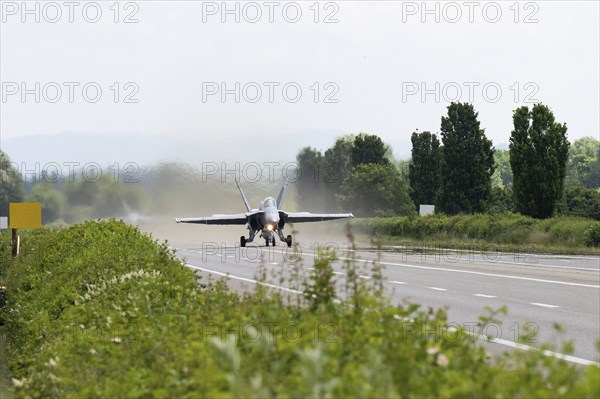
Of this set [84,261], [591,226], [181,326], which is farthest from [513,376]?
[591,226]

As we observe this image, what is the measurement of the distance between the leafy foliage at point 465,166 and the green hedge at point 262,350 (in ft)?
173

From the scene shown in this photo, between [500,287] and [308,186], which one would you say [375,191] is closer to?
[308,186]

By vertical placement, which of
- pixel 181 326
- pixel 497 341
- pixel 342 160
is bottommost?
pixel 497 341

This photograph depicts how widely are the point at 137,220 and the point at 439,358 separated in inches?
1959

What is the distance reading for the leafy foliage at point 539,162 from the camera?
162 feet

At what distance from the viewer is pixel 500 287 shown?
23.8 meters

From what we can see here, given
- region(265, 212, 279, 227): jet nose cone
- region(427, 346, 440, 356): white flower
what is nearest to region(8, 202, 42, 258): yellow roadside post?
region(427, 346, 440, 356): white flower

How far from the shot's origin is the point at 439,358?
5.79 metres

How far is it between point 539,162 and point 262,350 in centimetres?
4600

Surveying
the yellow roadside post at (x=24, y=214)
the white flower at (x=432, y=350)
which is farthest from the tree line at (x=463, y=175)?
the white flower at (x=432, y=350)

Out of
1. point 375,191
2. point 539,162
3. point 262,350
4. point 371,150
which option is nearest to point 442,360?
point 262,350

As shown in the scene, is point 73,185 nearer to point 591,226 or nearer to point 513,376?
point 591,226

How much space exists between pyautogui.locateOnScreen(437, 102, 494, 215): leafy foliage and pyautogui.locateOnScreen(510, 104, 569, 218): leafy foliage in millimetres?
13508

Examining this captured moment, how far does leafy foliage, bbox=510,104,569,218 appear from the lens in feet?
162
